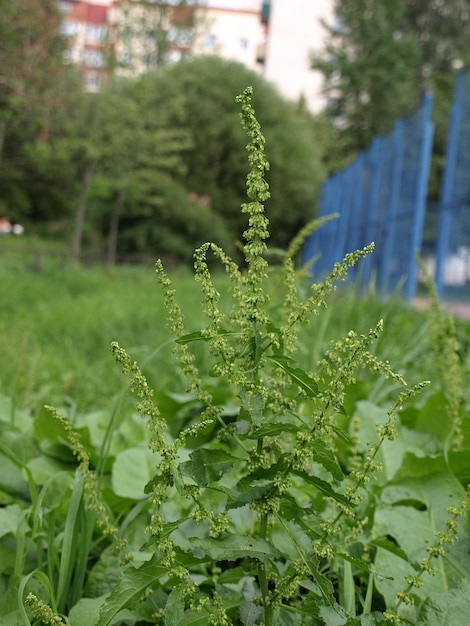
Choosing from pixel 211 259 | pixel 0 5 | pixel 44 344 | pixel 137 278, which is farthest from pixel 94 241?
pixel 44 344

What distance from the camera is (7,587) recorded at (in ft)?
3.47

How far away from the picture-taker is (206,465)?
802 mm

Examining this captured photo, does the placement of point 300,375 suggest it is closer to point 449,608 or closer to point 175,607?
point 175,607

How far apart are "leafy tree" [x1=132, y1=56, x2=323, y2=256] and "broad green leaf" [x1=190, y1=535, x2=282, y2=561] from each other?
25.7 m

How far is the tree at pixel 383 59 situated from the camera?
29.0 meters

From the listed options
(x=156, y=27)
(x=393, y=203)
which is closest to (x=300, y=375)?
(x=393, y=203)

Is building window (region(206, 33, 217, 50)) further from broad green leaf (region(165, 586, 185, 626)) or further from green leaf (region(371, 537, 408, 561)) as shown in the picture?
broad green leaf (region(165, 586, 185, 626))

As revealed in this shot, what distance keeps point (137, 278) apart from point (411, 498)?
1565 centimetres

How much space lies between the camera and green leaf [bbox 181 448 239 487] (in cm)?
79

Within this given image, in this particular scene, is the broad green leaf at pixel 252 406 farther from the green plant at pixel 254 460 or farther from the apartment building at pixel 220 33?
the apartment building at pixel 220 33

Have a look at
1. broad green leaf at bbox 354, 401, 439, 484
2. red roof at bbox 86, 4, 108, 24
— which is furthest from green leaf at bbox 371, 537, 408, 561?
red roof at bbox 86, 4, 108, 24

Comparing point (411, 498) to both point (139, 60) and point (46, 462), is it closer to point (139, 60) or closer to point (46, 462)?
point (46, 462)

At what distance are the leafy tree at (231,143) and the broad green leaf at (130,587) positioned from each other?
84.2 ft

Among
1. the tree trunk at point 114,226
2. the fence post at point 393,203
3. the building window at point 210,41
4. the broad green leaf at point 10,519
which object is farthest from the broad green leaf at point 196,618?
the building window at point 210,41
